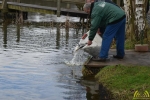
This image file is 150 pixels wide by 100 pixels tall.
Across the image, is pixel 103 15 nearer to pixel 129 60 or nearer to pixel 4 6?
pixel 129 60

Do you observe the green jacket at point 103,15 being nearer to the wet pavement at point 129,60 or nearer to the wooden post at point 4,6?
the wet pavement at point 129,60

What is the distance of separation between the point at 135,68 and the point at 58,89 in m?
1.74

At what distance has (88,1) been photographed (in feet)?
31.1

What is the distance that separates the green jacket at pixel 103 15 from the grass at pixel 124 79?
94cm

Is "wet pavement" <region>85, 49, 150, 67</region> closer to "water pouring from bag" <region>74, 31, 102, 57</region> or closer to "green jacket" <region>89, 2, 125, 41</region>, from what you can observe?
"water pouring from bag" <region>74, 31, 102, 57</region>

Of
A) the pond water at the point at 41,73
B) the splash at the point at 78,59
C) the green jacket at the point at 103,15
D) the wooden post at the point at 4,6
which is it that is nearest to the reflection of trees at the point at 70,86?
the pond water at the point at 41,73

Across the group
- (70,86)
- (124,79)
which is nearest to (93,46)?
(70,86)

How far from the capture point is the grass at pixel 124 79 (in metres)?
7.21

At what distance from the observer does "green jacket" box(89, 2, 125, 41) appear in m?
9.06

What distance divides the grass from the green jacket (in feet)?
3.07

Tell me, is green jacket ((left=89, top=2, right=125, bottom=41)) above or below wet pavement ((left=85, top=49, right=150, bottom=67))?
Answer: above

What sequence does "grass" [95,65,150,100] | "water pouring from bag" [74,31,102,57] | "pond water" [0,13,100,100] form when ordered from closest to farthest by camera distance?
"grass" [95,65,150,100] < "pond water" [0,13,100,100] < "water pouring from bag" [74,31,102,57]

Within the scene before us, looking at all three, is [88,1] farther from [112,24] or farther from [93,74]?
[93,74]

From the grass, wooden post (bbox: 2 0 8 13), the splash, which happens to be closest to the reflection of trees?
the grass
